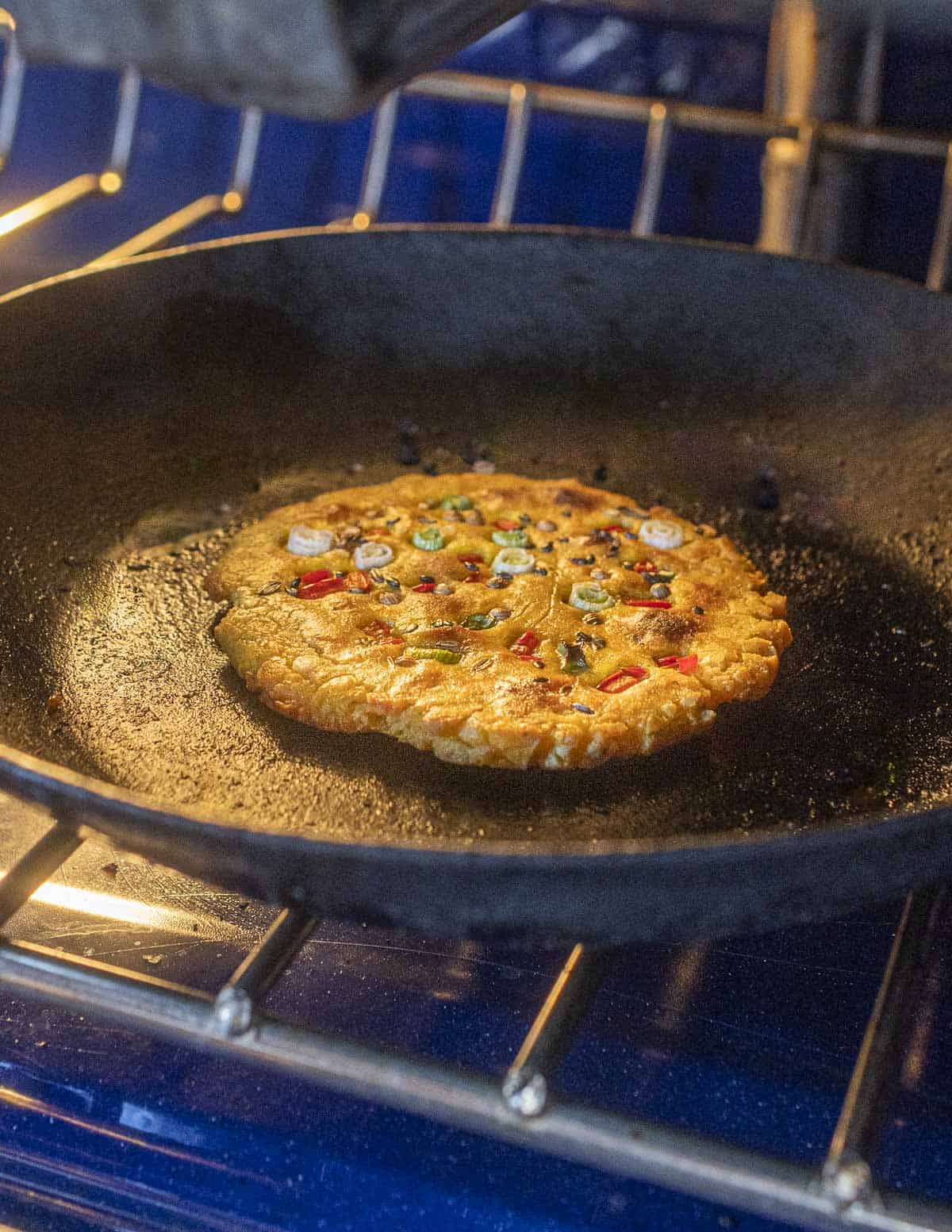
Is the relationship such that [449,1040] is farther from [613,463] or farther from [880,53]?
[880,53]

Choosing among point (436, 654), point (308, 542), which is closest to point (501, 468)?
point (308, 542)

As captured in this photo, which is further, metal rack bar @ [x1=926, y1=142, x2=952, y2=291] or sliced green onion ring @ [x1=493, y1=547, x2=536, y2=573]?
metal rack bar @ [x1=926, y1=142, x2=952, y2=291]

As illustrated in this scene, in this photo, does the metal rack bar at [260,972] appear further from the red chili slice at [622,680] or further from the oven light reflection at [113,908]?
the red chili slice at [622,680]

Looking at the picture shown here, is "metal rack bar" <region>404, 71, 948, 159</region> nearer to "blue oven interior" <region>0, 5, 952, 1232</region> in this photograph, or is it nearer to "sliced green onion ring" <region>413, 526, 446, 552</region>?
"sliced green onion ring" <region>413, 526, 446, 552</region>

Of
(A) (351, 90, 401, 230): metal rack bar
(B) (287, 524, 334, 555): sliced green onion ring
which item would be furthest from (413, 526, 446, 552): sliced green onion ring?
(A) (351, 90, 401, 230): metal rack bar

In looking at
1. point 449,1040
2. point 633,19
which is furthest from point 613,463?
point 633,19
